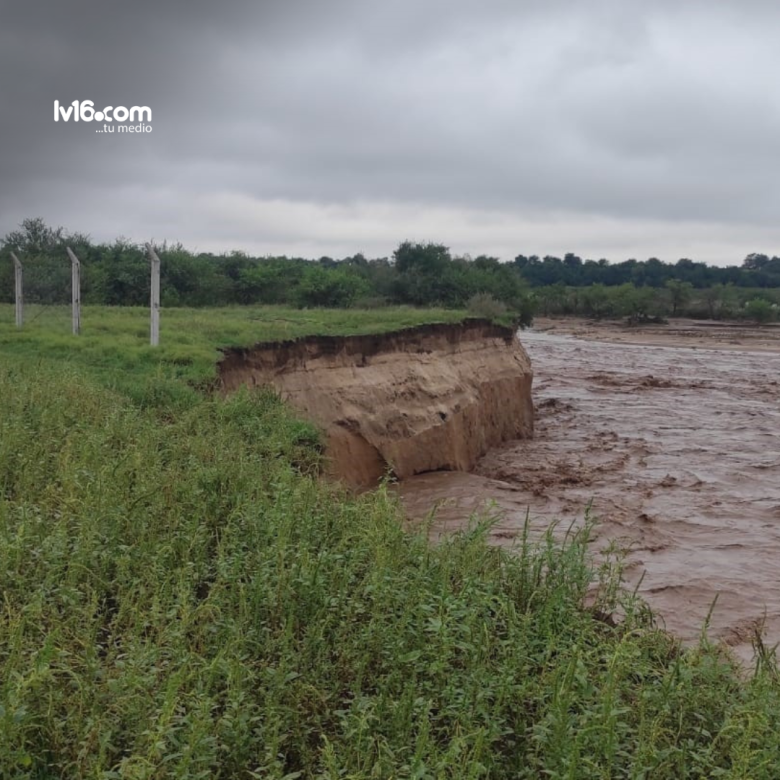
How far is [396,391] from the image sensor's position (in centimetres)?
1375

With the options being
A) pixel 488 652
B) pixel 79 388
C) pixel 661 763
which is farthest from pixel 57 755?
pixel 79 388

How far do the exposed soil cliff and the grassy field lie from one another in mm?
4599

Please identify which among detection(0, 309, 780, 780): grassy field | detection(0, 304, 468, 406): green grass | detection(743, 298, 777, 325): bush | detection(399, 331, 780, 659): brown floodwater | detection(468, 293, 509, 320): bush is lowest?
detection(399, 331, 780, 659): brown floodwater

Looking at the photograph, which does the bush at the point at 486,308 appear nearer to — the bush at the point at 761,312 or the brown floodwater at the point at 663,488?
the brown floodwater at the point at 663,488

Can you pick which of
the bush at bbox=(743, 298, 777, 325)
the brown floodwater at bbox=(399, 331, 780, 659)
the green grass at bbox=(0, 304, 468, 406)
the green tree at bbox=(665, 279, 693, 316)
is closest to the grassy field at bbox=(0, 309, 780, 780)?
the brown floodwater at bbox=(399, 331, 780, 659)

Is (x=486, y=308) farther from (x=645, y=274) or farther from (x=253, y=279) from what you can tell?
(x=645, y=274)

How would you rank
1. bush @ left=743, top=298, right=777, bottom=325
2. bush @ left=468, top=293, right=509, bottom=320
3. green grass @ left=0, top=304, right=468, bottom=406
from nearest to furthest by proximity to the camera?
green grass @ left=0, top=304, right=468, bottom=406
bush @ left=468, top=293, right=509, bottom=320
bush @ left=743, top=298, right=777, bottom=325

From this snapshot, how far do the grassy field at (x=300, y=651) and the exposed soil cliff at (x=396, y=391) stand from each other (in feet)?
15.1

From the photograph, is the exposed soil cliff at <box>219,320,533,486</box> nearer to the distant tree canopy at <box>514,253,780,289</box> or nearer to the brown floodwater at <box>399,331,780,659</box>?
the brown floodwater at <box>399,331,780,659</box>

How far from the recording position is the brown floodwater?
25.0ft

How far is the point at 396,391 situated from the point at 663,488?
4578 mm

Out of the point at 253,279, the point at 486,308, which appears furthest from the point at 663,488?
the point at 253,279

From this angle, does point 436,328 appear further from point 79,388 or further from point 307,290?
point 307,290

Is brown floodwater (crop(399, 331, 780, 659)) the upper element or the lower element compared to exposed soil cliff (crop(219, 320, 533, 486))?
lower
